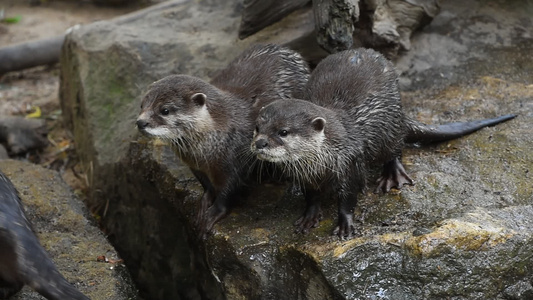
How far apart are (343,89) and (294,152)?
0.60 metres

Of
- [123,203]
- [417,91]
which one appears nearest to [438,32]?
[417,91]

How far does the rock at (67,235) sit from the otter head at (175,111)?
2.54 ft

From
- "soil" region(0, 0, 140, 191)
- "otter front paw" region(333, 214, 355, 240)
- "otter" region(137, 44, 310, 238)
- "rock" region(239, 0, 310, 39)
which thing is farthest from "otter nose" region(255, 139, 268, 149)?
"soil" region(0, 0, 140, 191)

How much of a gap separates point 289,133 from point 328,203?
0.57 meters

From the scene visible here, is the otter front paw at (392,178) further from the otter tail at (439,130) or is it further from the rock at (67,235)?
the rock at (67,235)

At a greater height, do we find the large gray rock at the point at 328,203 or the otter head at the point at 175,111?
the otter head at the point at 175,111

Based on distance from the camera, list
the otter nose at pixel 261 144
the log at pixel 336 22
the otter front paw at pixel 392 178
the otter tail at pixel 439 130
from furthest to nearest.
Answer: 1. the log at pixel 336 22
2. the otter tail at pixel 439 130
3. the otter front paw at pixel 392 178
4. the otter nose at pixel 261 144

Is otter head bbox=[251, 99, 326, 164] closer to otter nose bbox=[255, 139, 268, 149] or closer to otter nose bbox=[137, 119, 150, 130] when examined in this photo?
otter nose bbox=[255, 139, 268, 149]

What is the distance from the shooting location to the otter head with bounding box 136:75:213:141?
3863mm

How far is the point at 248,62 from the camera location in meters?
4.48

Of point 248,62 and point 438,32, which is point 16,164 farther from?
point 438,32

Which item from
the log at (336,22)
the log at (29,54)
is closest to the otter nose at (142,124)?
the log at (336,22)

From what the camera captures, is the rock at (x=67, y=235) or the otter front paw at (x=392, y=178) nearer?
the rock at (x=67, y=235)

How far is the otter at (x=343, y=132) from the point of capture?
3.68m
